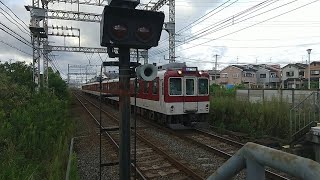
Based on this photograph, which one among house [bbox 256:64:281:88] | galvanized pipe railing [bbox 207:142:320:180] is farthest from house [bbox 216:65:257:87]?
galvanized pipe railing [bbox 207:142:320:180]

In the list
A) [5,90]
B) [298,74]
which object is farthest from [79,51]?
[298,74]

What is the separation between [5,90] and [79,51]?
28705 millimetres

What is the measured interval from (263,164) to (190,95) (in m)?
13.1

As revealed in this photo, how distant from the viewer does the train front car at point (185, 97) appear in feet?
46.9

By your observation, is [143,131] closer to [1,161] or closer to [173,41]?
Result: [1,161]

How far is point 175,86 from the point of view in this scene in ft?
47.4

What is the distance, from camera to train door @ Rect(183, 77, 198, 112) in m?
14.6

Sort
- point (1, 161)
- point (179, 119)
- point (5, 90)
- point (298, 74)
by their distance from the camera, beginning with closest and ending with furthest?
point (1, 161) < point (5, 90) < point (179, 119) < point (298, 74)

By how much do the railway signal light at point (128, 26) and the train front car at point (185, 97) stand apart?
423 inches

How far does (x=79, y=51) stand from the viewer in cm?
4194

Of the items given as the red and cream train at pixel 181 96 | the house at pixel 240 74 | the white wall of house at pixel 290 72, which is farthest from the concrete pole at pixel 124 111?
the house at pixel 240 74

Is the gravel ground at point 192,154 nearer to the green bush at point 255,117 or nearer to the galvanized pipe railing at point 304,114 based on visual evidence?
the green bush at point 255,117

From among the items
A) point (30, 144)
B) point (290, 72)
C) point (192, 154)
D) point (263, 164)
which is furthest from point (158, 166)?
point (290, 72)

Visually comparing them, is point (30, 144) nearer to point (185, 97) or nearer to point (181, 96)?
point (181, 96)
